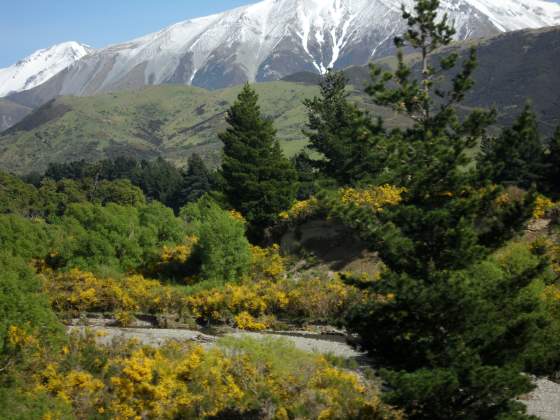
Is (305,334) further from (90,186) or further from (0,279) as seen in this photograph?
(90,186)

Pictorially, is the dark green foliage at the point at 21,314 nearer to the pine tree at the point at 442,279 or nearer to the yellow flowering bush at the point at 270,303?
the pine tree at the point at 442,279

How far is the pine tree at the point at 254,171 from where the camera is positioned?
154 ft

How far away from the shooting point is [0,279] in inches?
842

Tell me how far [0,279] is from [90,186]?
95.1m

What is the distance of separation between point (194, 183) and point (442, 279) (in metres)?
103

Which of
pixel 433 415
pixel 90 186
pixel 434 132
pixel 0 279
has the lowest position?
pixel 90 186

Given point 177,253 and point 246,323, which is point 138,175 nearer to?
point 177,253

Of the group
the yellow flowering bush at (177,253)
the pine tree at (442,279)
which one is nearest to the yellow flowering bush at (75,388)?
the pine tree at (442,279)

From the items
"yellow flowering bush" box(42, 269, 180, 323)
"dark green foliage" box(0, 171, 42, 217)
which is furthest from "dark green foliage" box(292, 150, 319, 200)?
"dark green foliage" box(0, 171, 42, 217)

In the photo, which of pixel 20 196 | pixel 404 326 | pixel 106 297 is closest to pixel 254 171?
pixel 106 297

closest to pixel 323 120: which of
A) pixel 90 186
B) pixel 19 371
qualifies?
pixel 19 371

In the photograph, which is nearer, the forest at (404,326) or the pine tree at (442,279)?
the pine tree at (442,279)

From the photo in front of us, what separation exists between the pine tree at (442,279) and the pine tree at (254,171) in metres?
29.4

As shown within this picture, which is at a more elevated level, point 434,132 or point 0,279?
point 434,132
